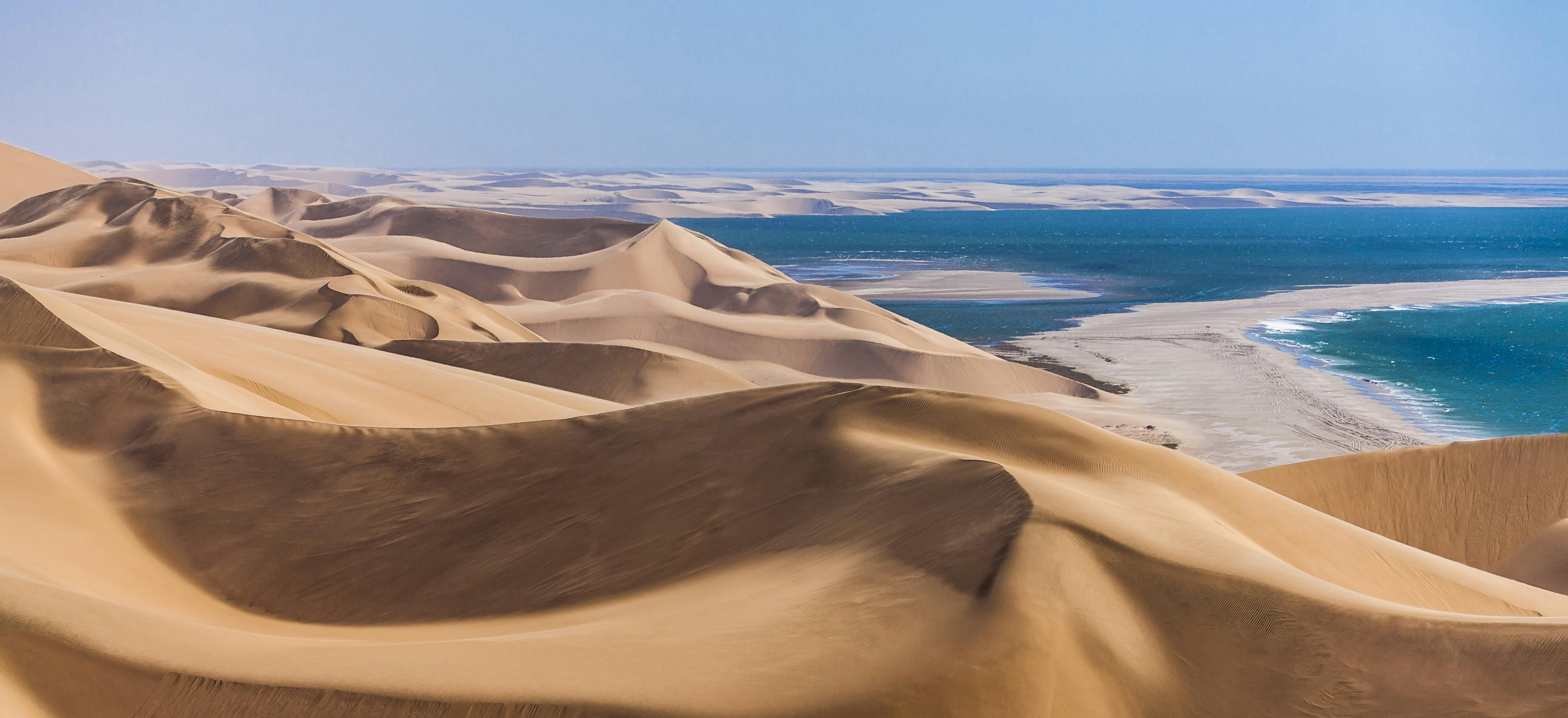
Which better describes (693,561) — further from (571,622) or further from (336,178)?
(336,178)

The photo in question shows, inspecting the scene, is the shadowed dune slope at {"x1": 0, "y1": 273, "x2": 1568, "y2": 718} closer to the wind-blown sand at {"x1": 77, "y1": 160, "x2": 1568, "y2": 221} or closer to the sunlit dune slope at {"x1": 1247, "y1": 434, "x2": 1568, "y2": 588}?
the sunlit dune slope at {"x1": 1247, "y1": 434, "x2": 1568, "y2": 588}

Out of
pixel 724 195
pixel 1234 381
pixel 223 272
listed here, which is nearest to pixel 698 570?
pixel 1234 381

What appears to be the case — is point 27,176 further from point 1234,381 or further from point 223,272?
point 1234,381

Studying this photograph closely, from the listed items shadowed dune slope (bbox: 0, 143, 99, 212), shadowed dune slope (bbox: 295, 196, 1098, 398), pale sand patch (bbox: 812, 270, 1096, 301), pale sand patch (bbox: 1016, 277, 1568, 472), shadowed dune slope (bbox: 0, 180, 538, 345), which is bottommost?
pale sand patch (bbox: 812, 270, 1096, 301)

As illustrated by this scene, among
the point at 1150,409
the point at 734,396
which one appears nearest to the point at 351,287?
the point at 1150,409

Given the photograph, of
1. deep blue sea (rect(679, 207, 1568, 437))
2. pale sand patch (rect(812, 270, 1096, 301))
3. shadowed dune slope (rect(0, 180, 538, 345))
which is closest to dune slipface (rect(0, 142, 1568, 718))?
shadowed dune slope (rect(0, 180, 538, 345))

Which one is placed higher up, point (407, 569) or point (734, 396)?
point (734, 396)

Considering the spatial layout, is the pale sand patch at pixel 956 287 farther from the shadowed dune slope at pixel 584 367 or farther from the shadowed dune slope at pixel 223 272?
the shadowed dune slope at pixel 584 367
